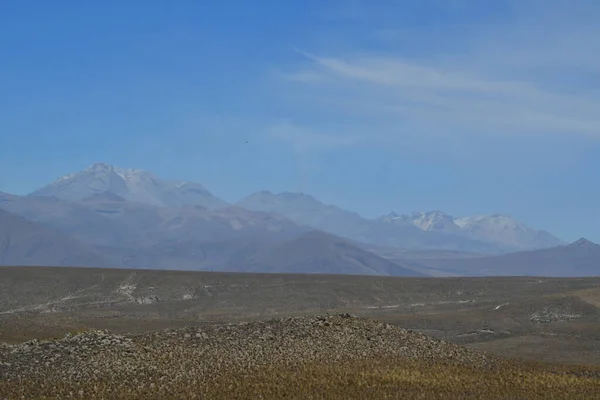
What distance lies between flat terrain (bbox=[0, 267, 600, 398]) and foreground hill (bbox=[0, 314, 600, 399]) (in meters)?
0.11

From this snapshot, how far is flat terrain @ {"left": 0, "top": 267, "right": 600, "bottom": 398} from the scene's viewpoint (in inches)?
1262

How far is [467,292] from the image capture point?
365ft

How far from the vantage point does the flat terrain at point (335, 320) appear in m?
32.1

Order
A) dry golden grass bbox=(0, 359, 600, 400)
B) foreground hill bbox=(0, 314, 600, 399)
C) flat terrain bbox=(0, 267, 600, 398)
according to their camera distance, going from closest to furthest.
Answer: dry golden grass bbox=(0, 359, 600, 400) → foreground hill bbox=(0, 314, 600, 399) → flat terrain bbox=(0, 267, 600, 398)

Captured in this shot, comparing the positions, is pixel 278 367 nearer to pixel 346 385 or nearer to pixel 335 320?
pixel 346 385

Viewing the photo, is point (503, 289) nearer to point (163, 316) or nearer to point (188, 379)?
point (163, 316)

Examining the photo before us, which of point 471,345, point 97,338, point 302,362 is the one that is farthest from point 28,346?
point 471,345

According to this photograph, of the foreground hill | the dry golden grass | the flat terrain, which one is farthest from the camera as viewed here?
the flat terrain

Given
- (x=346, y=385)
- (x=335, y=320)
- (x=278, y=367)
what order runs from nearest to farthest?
(x=346, y=385) < (x=278, y=367) < (x=335, y=320)

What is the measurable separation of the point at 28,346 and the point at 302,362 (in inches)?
422

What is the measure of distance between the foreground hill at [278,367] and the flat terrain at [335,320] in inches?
4.5

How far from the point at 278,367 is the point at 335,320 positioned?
869 cm

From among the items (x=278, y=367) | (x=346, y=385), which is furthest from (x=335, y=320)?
(x=346, y=385)

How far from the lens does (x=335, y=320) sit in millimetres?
41156
